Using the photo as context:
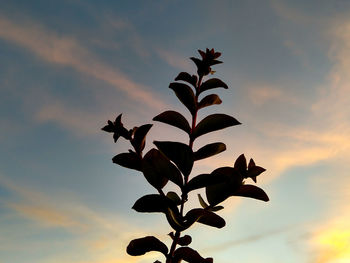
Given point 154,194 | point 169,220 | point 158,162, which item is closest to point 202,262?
point 169,220

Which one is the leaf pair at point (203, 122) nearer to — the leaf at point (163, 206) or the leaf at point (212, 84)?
the leaf at point (212, 84)

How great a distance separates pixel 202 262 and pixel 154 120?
3.06 ft

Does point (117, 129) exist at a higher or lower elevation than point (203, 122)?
lower

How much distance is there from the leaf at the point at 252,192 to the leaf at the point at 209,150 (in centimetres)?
28

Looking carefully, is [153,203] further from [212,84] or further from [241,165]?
[212,84]

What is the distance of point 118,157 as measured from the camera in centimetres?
212

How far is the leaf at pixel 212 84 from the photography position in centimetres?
230

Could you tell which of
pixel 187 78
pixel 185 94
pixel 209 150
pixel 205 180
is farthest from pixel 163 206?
pixel 187 78

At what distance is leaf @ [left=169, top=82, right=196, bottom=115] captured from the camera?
7.22 feet

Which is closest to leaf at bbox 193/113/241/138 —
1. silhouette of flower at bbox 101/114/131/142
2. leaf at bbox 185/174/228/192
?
leaf at bbox 185/174/228/192

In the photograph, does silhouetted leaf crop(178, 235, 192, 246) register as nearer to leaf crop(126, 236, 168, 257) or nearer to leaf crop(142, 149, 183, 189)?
leaf crop(126, 236, 168, 257)

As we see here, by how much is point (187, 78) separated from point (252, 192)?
2.87 feet

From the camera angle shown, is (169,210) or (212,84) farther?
(212,84)

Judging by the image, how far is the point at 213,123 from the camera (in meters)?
2.16
